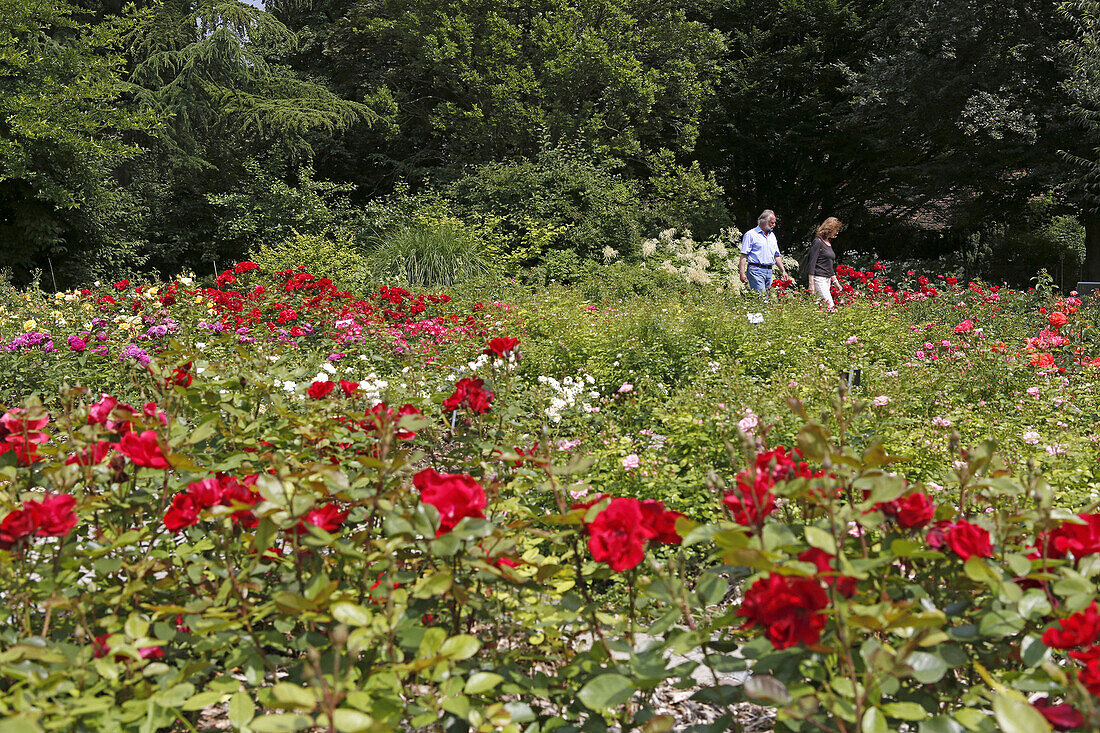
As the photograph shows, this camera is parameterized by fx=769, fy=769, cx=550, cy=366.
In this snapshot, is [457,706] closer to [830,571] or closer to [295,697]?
[295,697]

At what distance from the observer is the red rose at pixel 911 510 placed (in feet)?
4.07

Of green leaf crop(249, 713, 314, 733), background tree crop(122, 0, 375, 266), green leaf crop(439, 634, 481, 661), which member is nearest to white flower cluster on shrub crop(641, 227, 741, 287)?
background tree crop(122, 0, 375, 266)

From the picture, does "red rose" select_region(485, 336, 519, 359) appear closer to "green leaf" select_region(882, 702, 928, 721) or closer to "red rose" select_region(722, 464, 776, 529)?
"red rose" select_region(722, 464, 776, 529)

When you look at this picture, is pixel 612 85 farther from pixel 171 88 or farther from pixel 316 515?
pixel 316 515

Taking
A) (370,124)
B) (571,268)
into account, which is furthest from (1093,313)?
(370,124)

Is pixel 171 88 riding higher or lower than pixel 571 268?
higher

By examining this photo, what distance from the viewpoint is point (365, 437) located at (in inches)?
75.3

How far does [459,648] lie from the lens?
3.85ft

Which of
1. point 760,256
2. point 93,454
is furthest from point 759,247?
point 93,454

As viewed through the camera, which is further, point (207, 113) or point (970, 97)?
point (207, 113)

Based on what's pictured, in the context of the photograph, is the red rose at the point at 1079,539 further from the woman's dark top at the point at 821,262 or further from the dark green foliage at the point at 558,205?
the dark green foliage at the point at 558,205

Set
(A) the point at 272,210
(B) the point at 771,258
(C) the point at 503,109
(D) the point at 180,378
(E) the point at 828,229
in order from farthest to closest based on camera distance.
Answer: (A) the point at 272,210
(C) the point at 503,109
(B) the point at 771,258
(E) the point at 828,229
(D) the point at 180,378

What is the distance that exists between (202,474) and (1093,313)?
783 cm

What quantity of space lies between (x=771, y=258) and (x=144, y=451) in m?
7.70
